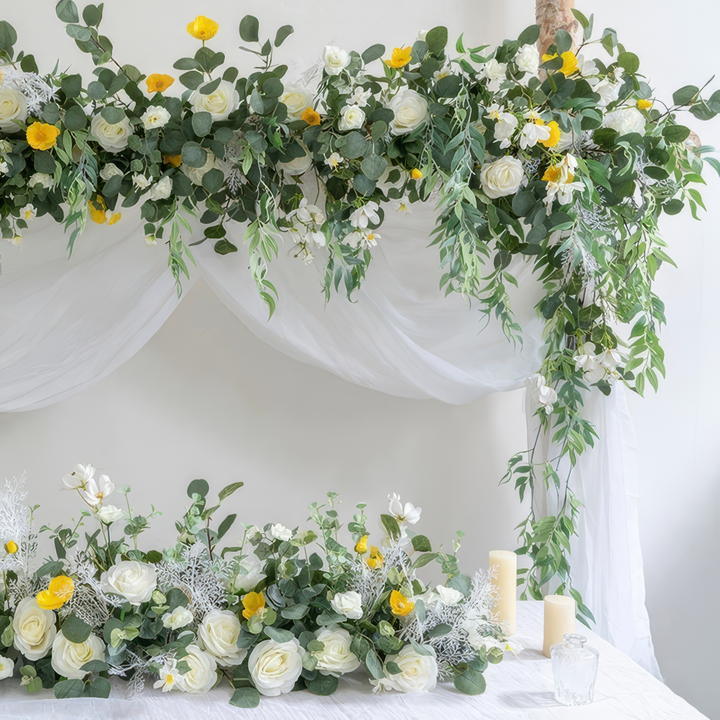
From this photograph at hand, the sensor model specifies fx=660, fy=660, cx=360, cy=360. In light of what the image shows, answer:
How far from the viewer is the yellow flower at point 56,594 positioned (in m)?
1.08

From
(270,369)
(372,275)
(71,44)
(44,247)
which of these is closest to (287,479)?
(270,369)

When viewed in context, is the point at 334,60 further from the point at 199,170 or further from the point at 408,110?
the point at 199,170

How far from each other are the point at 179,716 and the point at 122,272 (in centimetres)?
105

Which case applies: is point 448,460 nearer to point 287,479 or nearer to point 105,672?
point 287,479

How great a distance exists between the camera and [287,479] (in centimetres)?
226

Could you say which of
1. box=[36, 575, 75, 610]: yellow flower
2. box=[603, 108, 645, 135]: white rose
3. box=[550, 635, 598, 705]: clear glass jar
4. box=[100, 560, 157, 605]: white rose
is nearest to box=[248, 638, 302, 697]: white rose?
box=[100, 560, 157, 605]: white rose


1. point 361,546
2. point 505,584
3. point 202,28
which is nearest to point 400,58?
point 202,28

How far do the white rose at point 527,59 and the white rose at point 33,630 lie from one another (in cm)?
145

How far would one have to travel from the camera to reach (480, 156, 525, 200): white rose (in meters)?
1.50

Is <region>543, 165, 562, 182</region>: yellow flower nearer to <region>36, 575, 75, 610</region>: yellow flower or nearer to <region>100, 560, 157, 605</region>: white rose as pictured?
<region>100, 560, 157, 605</region>: white rose

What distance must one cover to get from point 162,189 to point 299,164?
0.31 metres

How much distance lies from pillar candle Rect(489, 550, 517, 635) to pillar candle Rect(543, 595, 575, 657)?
94 mm

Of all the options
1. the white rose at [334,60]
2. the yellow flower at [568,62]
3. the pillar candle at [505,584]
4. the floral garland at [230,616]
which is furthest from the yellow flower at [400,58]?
the pillar candle at [505,584]

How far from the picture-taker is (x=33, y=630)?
43.6 inches
